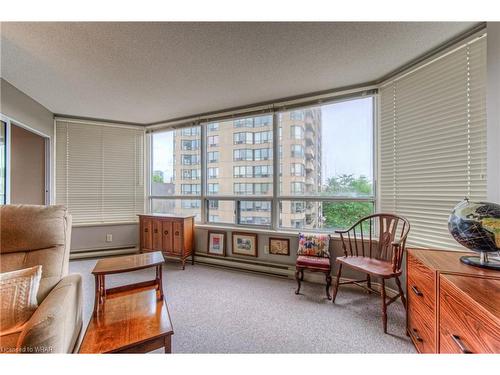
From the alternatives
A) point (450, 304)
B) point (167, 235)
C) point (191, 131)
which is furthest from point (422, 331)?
point (191, 131)

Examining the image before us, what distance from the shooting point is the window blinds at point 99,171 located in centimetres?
341

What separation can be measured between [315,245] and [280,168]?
45.1 inches

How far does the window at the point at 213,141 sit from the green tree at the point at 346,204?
6.01ft

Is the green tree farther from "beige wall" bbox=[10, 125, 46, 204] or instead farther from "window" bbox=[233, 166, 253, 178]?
"beige wall" bbox=[10, 125, 46, 204]

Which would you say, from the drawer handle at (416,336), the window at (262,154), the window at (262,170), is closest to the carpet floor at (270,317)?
the drawer handle at (416,336)

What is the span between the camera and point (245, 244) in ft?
9.87

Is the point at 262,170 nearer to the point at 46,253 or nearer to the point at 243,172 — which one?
the point at 243,172

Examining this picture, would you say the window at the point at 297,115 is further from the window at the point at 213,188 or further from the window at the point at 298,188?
the window at the point at 213,188

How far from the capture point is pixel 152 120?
3701 millimetres

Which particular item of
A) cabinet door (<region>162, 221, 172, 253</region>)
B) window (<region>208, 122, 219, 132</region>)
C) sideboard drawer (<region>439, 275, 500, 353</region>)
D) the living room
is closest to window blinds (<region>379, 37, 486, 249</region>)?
the living room

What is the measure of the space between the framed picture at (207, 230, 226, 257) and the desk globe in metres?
2.56
